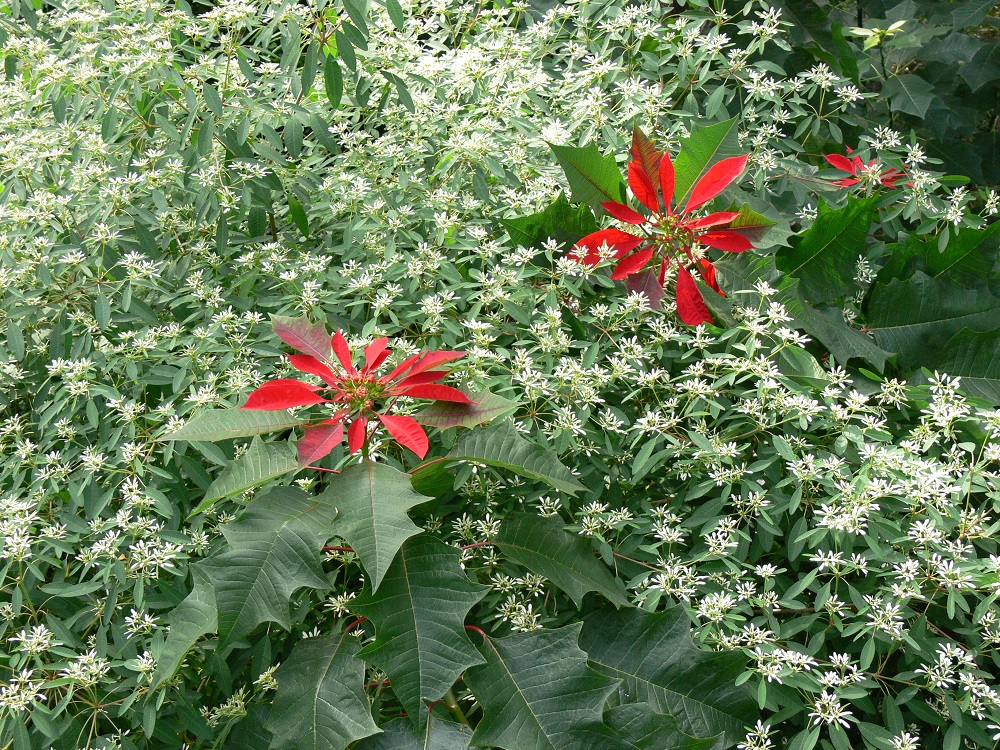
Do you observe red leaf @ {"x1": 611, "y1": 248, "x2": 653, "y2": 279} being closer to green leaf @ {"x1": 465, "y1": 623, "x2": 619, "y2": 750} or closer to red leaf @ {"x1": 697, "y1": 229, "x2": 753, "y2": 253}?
red leaf @ {"x1": 697, "y1": 229, "x2": 753, "y2": 253}

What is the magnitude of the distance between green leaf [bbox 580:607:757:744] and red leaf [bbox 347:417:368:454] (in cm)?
39

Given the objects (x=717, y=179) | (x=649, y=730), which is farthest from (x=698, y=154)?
(x=649, y=730)

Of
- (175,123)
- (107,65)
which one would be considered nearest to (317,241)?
(175,123)

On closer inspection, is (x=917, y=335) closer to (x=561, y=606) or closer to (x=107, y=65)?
(x=561, y=606)

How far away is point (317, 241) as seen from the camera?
5.34 ft

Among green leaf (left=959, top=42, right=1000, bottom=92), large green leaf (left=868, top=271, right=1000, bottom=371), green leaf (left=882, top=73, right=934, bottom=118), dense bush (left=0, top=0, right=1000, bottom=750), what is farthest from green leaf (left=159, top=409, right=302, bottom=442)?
green leaf (left=959, top=42, right=1000, bottom=92)

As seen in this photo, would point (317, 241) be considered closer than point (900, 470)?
No

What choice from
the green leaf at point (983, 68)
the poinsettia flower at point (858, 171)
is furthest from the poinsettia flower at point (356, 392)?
the green leaf at point (983, 68)

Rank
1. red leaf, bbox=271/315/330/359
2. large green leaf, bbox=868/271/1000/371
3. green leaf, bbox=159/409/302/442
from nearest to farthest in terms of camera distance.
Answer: green leaf, bbox=159/409/302/442 → red leaf, bbox=271/315/330/359 → large green leaf, bbox=868/271/1000/371

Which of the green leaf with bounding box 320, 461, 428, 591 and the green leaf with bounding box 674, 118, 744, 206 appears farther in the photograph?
the green leaf with bounding box 674, 118, 744, 206

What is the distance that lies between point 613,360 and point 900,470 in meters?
0.40

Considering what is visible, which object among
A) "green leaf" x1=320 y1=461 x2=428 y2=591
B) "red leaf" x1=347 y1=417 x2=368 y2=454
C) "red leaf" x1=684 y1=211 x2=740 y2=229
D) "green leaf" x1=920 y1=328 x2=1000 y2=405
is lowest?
"green leaf" x1=920 y1=328 x2=1000 y2=405

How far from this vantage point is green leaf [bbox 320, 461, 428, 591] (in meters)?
0.99

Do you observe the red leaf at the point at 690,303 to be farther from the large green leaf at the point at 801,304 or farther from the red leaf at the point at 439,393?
the red leaf at the point at 439,393
